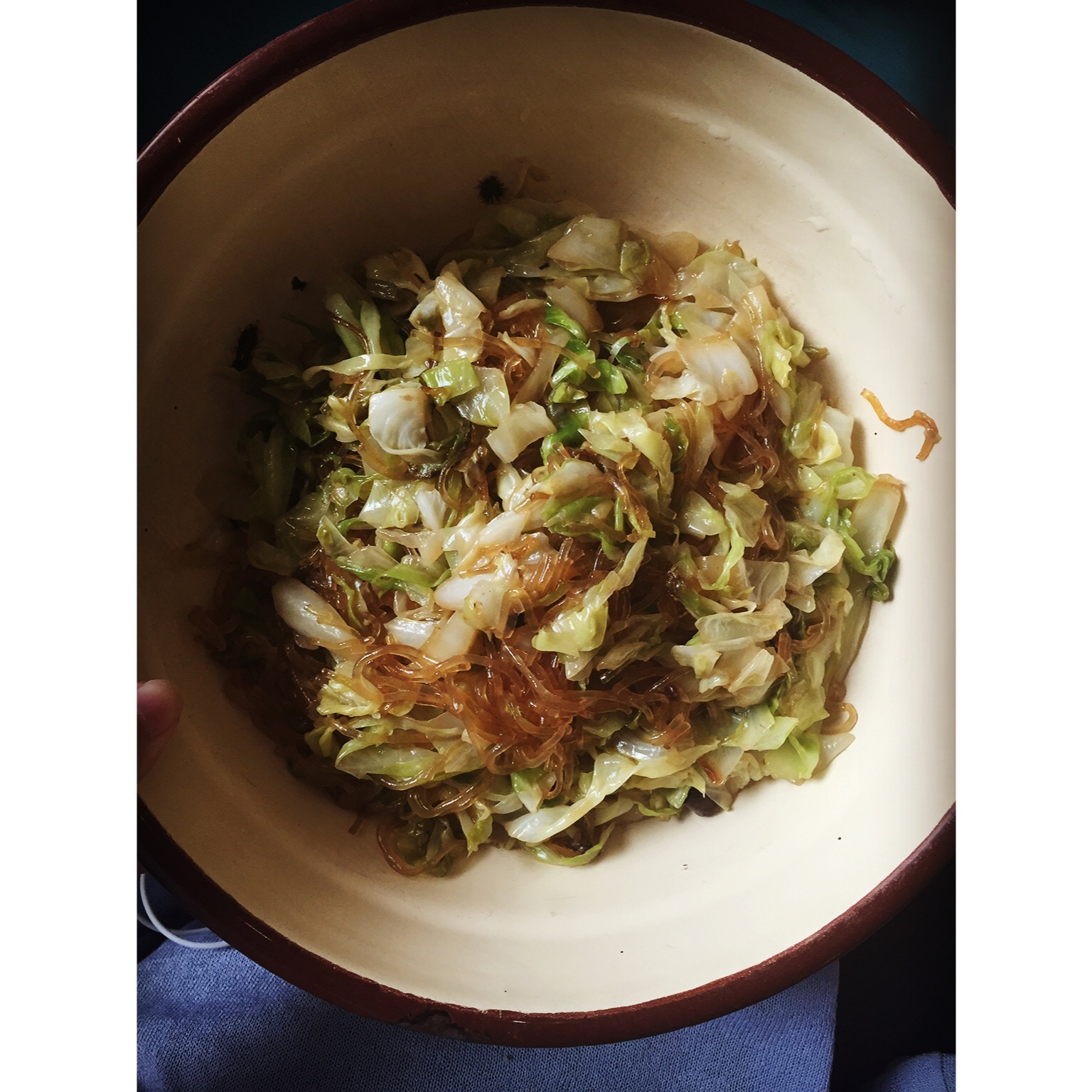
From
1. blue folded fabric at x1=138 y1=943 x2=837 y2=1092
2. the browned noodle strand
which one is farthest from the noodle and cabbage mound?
blue folded fabric at x1=138 y1=943 x2=837 y2=1092

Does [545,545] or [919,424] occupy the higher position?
[919,424]

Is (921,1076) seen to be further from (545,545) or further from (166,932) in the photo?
(166,932)

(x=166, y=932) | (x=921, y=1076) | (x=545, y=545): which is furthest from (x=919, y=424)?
(x=166, y=932)

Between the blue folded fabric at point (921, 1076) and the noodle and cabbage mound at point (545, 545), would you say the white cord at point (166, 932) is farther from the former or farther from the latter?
the blue folded fabric at point (921, 1076)

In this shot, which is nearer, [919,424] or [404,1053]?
[919,424]

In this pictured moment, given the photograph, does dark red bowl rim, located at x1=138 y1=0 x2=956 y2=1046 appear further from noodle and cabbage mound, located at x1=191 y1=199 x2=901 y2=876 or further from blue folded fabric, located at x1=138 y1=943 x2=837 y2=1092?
blue folded fabric, located at x1=138 y1=943 x2=837 y2=1092

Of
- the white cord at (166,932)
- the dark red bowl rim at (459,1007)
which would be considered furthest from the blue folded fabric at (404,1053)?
the dark red bowl rim at (459,1007)

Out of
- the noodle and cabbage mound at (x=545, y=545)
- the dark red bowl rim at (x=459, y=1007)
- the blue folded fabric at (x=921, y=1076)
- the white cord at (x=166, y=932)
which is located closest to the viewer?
the dark red bowl rim at (x=459, y=1007)
